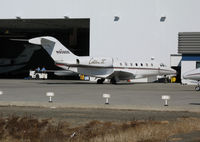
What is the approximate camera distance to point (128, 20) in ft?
187

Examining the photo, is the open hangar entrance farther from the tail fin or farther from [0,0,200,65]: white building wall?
the tail fin

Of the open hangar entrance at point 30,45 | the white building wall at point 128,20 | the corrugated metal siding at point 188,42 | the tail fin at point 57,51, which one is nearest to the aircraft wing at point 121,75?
the tail fin at point 57,51

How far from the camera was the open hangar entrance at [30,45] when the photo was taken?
224 ft

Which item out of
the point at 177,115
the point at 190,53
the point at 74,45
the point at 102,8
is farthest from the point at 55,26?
the point at 177,115

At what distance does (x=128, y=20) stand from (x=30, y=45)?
27.9m

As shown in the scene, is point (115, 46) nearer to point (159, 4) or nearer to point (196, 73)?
point (159, 4)

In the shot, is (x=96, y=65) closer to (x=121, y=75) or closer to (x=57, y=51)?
(x=121, y=75)

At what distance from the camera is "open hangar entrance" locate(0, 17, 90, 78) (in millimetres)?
68312

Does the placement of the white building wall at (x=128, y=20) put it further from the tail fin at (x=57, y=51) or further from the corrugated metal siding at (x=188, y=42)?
the tail fin at (x=57, y=51)

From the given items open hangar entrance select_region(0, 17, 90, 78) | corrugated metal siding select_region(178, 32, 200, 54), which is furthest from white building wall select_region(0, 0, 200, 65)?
open hangar entrance select_region(0, 17, 90, 78)

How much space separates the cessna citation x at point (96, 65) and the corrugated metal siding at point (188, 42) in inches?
254

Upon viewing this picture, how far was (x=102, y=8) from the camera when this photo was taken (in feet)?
188

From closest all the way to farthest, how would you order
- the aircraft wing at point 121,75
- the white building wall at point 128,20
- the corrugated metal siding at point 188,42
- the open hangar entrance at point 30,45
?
the aircraft wing at point 121,75 < the white building wall at point 128,20 < the corrugated metal siding at point 188,42 < the open hangar entrance at point 30,45

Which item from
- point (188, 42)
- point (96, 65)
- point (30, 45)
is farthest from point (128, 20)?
point (30, 45)
